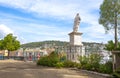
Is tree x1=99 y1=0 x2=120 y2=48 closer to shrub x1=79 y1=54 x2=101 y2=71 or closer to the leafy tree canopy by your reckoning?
shrub x1=79 y1=54 x2=101 y2=71

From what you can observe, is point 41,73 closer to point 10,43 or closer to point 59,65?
point 59,65

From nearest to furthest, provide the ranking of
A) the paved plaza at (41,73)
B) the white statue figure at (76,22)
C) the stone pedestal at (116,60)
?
the paved plaza at (41,73) < the stone pedestal at (116,60) < the white statue figure at (76,22)

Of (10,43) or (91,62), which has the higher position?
(10,43)

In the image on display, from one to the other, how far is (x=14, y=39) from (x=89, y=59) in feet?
143

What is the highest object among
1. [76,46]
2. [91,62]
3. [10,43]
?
[10,43]

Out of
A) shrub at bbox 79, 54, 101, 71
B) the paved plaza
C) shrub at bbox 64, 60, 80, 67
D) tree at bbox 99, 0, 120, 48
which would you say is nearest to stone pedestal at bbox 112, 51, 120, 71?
the paved plaza

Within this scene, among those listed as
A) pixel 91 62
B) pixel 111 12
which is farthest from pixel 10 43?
pixel 91 62

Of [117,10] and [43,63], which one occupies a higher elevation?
[117,10]

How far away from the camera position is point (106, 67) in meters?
17.9

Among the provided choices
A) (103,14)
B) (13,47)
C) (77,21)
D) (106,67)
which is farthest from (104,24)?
(13,47)

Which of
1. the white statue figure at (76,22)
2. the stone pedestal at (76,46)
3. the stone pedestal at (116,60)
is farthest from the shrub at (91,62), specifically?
the white statue figure at (76,22)

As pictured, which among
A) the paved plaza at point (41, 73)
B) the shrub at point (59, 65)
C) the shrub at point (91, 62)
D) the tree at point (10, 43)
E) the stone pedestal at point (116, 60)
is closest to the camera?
the paved plaza at point (41, 73)

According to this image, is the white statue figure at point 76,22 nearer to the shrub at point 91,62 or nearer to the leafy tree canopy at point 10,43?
the shrub at point 91,62

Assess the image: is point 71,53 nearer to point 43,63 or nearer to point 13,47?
point 43,63
